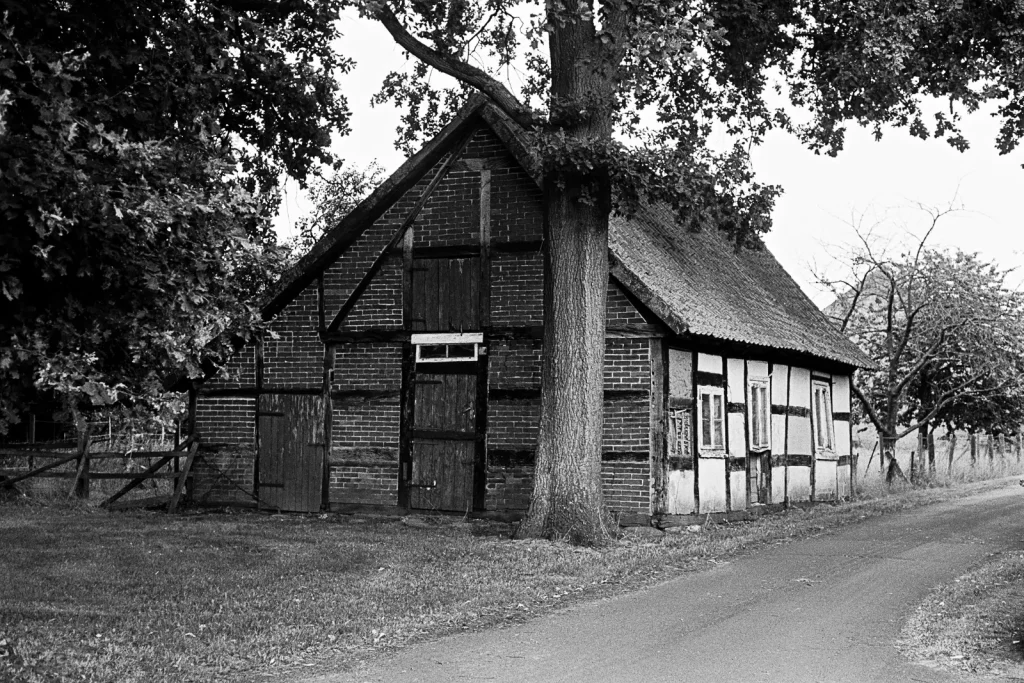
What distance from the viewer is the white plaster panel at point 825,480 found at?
22922 mm

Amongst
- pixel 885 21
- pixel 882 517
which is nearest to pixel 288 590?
pixel 885 21

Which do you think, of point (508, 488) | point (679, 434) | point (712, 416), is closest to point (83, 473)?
point (508, 488)

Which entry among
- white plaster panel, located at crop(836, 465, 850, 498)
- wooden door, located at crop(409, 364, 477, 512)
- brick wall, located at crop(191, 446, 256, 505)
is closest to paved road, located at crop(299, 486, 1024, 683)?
wooden door, located at crop(409, 364, 477, 512)

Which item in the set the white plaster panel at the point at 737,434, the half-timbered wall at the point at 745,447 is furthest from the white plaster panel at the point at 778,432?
the white plaster panel at the point at 737,434

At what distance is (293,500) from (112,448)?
10.7 m

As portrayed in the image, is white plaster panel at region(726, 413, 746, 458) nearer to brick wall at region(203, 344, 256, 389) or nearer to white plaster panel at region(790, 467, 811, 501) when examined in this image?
white plaster panel at region(790, 467, 811, 501)

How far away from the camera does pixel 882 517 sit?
19.5 meters

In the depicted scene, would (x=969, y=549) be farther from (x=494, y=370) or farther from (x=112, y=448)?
Result: (x=112, y=448)

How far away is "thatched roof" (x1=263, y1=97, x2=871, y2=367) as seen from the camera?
54.1ft

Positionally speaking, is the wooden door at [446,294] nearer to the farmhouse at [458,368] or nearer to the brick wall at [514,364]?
the farmhouse at [458,368]

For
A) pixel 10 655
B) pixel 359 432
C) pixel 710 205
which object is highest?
pixel 710 205

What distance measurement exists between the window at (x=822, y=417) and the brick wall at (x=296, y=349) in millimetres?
10457

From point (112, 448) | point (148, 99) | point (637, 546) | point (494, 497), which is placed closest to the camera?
point (148, 99)

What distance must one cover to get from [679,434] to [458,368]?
351 cm
